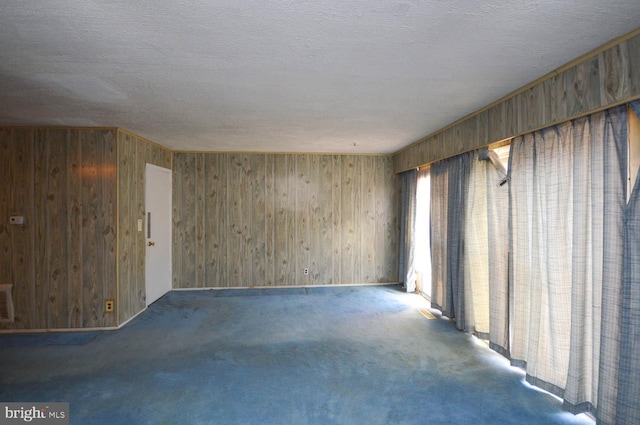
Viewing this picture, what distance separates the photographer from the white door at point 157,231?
15.3 ft

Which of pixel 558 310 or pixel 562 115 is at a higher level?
pixel 562 115

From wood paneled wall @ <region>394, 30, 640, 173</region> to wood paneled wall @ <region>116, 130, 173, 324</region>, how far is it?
13.2 feet

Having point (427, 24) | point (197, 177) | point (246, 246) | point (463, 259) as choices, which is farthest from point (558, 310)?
point (197, 177)

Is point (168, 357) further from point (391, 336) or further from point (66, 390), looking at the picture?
point (391, 336)

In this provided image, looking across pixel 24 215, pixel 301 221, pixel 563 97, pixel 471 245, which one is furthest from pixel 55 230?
pixel 563 97

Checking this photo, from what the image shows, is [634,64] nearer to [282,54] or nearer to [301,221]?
[282,54]

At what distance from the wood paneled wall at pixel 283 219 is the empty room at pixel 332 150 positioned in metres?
0.34

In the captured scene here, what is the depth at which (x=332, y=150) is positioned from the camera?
17.9 feet

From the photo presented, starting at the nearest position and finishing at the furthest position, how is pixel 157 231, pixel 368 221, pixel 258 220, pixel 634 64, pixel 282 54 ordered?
pixel 634 64
pixel 282 54
pixel 157 231
pixel 258 220
pixel 368 221

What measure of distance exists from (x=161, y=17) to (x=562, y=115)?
2531mm

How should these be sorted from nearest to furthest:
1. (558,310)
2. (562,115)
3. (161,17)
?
(161,17), (562,115), (558,310)

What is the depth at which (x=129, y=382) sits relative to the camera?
2.63 metres

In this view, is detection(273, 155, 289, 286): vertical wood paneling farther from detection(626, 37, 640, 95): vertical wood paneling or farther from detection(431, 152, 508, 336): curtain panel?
detection(626, 37, 640, 95): vertical wood paneling

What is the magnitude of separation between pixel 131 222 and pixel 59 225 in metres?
0.73
